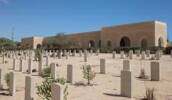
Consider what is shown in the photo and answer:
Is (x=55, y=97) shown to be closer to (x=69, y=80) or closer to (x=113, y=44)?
(x=69, y=80)

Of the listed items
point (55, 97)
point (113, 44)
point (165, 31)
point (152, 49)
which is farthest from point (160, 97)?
point (113, 44)

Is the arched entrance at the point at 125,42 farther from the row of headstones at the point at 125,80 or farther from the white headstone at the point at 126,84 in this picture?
the white headstone at the point at 126,84

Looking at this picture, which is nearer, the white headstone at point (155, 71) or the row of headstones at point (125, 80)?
the row of headstones at point (125, 80)

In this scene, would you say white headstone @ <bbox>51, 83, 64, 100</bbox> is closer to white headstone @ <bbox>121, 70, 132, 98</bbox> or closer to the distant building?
white headstone @ <bbox>121, 70, 132, 98</bbox>

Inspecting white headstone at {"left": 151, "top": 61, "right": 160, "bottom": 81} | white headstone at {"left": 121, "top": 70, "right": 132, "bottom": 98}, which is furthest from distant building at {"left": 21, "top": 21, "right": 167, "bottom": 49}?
white headstone at {"left": 121, "top": 70, "right": 132, "bottom": 98}

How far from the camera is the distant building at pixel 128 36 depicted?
39125 millimetres

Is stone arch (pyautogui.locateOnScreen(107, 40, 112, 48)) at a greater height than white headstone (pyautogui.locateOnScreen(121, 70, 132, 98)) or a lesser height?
greater

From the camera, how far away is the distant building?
39125 millimetres

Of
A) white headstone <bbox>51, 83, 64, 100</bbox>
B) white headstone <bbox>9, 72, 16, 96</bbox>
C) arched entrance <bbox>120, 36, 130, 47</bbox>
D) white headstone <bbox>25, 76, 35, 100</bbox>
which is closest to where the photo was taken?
white headstone <bbox>51, 83, 64, 100</bbox>

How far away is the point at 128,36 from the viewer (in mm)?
43062

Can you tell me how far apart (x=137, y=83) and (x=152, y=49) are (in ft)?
88.6

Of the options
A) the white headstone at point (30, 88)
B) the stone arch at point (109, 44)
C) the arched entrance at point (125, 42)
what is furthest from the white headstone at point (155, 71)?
the stone arch at point (109, 44)

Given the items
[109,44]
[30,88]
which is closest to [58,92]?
[30,88]

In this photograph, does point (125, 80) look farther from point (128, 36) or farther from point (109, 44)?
point (109, 44)
